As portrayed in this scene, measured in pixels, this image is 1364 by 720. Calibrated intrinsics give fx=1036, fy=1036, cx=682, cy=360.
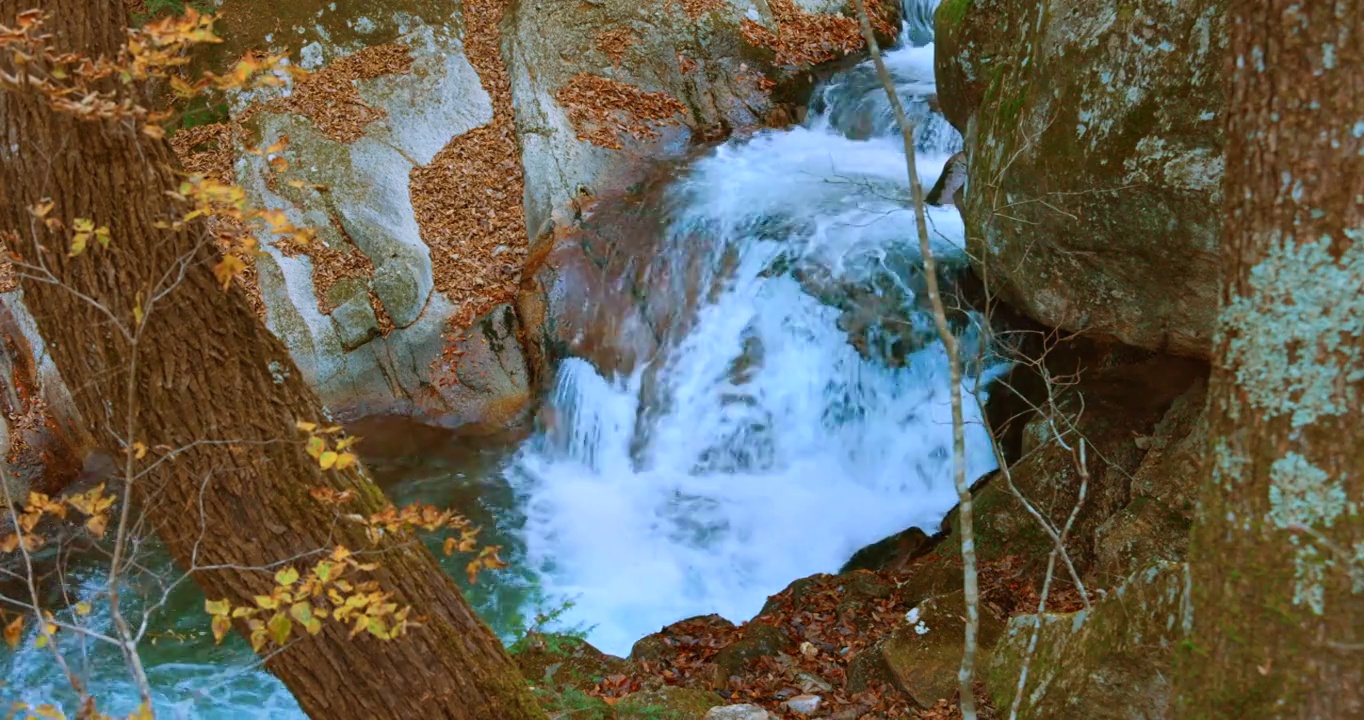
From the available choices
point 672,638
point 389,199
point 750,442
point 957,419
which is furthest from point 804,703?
point 389,199

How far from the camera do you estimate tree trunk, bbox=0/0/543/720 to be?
290 cm

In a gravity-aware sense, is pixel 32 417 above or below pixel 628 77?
below

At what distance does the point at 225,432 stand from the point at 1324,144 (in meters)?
2.95

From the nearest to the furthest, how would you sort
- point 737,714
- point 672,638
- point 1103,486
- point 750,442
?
point 737,714 → point 672,638 → point 1103,486 → point 750,442

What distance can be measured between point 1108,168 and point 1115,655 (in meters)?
2.87

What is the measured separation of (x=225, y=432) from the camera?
10.3ft

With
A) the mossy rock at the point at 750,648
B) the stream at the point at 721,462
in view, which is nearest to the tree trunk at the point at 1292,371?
the mossy rock at the point at 750,648

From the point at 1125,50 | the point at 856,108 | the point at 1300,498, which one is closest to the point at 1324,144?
the point at 1300,498

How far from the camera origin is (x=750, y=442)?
866 centimetres

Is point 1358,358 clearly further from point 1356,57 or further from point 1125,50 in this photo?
point 1125,50

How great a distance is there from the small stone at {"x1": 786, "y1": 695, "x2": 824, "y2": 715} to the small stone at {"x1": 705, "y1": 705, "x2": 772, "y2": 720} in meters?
0.53

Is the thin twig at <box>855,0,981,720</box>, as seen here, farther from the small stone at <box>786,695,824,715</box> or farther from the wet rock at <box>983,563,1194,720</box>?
the small stone at <box>786,695,824,715</box>

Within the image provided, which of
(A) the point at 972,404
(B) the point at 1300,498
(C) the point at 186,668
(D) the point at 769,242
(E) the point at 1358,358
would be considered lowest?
(C) the point at 186,668

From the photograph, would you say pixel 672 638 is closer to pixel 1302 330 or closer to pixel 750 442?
pixel 750 442
